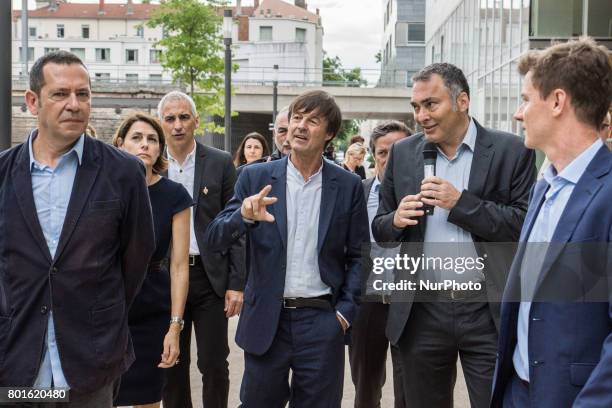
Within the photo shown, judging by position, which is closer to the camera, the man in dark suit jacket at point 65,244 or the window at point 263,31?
the man in dark suit jacket at point 65,244

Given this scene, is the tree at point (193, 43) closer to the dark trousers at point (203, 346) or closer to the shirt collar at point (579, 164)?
the dark trousers at point (203, 346)

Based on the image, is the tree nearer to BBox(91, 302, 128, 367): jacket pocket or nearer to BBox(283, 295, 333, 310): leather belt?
BBox(283, 295, 333, 310): leather belt

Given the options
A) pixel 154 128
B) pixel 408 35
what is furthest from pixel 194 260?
pixel 408 35

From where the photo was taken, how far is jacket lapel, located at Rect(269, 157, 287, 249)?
4.46 meters

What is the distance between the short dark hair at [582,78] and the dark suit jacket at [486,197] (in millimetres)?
1331

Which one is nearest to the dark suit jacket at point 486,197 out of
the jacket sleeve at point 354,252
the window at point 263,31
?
the jacket sleeve at point 354,252

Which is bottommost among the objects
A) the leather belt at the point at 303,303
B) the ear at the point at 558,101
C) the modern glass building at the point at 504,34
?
the leather belt at the point at 303,303

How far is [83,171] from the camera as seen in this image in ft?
11.6

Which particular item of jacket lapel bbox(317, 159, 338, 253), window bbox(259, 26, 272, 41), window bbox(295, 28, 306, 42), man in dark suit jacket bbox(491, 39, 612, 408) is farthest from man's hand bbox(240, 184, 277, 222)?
window bbox(295, 28, 306, 42)

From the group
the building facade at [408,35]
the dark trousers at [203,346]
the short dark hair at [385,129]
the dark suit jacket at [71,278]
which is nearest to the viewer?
the dark suit jacket at [71,278]

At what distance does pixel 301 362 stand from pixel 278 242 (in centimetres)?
66

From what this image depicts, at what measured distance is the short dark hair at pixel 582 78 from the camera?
2.88 meters

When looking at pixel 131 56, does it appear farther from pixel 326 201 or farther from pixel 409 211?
pixel 409 211

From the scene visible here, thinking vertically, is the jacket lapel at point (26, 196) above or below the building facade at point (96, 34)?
below
